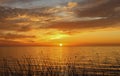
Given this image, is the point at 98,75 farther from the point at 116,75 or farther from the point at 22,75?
the point at 22,75

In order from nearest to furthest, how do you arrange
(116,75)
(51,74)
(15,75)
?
(51,74) < (15,75) < (116,75)

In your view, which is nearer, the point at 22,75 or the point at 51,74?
the point at 51,74

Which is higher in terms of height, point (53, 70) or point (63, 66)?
point (53, 70)

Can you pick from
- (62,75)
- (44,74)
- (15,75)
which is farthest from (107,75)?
(15,75)

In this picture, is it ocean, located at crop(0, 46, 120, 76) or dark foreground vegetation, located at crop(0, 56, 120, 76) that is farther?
ocean, located at crop(0, 46, 120, 76)

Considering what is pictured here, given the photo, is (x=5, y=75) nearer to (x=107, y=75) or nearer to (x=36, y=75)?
(x=36, y=75)

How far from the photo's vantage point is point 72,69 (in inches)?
908

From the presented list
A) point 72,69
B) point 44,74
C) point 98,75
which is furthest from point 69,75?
point 98,75

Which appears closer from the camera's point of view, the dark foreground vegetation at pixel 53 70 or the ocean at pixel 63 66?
the dark foreground vegetation at pixel 53 70

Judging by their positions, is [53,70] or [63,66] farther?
[63,66]

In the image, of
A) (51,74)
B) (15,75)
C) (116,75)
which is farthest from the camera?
(116,75)

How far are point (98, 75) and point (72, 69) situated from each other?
338 inches

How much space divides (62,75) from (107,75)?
8.88 meters

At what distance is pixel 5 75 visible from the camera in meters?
22.5
